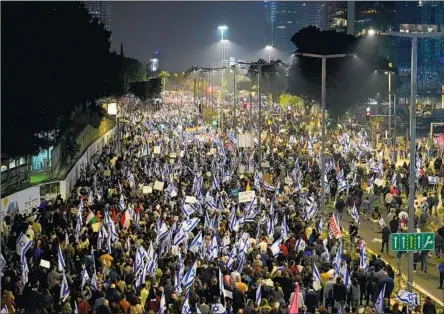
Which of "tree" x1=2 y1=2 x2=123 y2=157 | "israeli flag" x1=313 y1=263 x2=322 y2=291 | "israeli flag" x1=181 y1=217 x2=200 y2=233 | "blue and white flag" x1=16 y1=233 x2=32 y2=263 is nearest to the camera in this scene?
"israeli flag" x1=313 y1=263 x2=322 y2=291

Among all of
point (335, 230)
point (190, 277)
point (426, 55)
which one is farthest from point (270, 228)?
point (426, 55)

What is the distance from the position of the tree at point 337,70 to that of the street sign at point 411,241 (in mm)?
63766

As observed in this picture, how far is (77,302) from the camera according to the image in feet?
52.1

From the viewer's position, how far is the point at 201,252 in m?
20.9

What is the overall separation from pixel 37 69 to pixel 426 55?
117 metres

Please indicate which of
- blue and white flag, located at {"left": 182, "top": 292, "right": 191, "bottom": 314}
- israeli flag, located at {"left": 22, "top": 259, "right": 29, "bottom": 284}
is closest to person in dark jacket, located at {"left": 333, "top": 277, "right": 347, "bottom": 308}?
blue and white flag, located at {"left": 182, "top": 292, "right": 191, "bottom": 314}

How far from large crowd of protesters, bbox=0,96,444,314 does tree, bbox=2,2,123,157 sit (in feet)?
10.6

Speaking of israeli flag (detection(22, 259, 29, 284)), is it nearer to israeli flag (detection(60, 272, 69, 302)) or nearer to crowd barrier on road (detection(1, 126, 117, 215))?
israeli flag (detection(60, 272, 69, 302))

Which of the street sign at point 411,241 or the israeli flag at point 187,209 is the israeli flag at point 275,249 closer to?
the street sign at point 411,241

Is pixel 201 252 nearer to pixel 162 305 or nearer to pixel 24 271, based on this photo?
pixel 24 271

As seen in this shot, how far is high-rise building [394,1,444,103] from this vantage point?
137m

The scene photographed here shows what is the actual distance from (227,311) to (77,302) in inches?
111

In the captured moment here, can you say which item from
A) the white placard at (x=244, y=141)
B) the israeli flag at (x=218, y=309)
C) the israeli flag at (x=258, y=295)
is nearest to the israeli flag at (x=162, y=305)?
the israeli flag at (x=218, y=309)

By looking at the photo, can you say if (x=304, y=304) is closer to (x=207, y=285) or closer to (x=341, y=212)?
(x=207, y=285)
